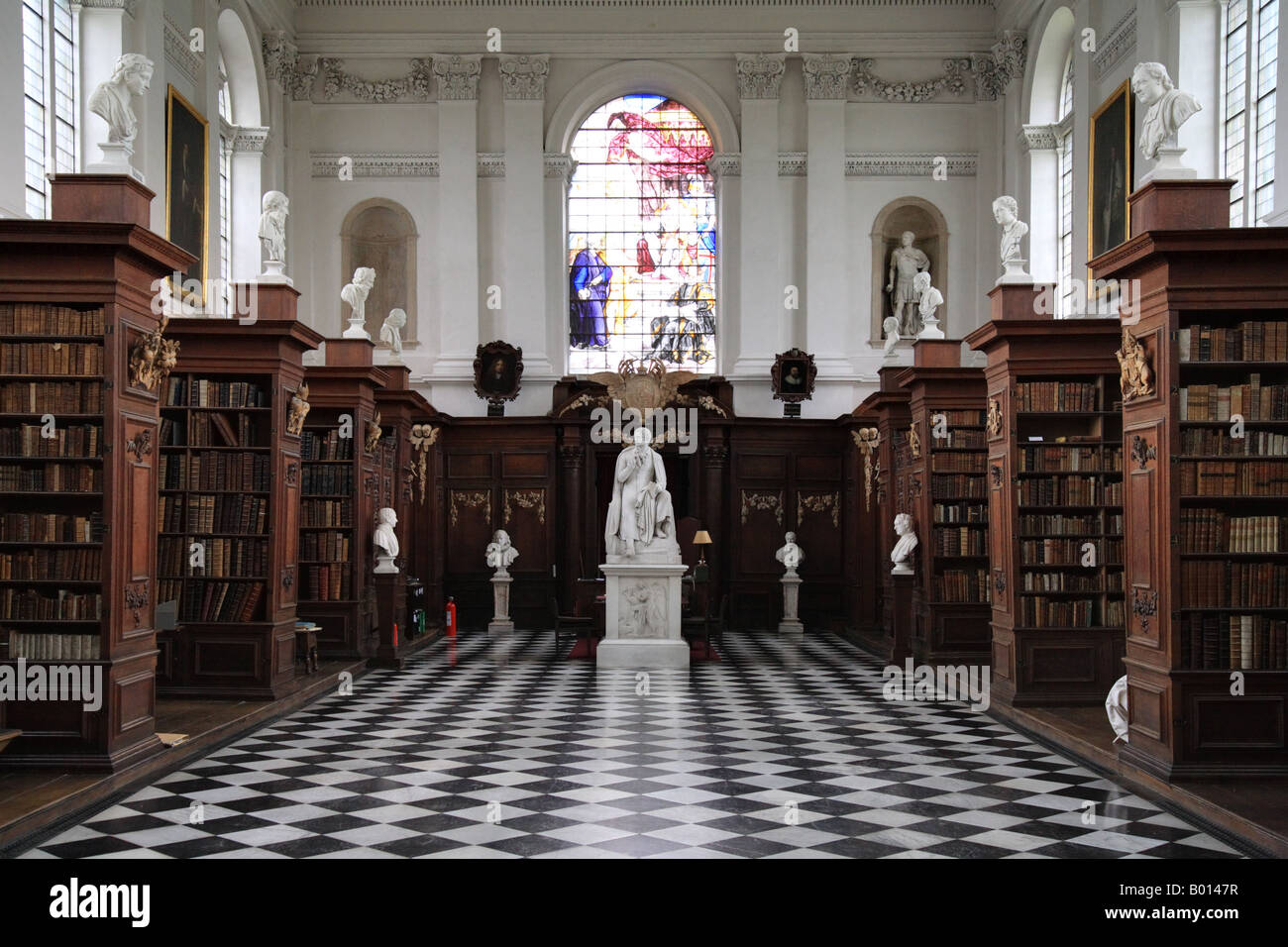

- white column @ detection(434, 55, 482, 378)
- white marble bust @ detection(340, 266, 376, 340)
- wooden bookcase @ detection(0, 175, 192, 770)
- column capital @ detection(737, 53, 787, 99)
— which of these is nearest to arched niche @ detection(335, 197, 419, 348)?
white column @ detection(434, 55, 482, 378)

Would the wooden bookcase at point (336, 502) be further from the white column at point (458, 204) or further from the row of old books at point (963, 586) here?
the white column at point (458, 204)

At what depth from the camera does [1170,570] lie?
23.2 feet

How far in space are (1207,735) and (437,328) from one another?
15.1 metres

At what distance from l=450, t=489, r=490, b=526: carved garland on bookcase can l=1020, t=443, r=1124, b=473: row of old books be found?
33.7 feet

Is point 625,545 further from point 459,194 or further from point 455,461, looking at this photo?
point 459,194

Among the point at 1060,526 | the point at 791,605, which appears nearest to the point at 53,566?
the point at 1060,526

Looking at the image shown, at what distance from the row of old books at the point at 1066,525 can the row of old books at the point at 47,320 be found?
22.0 feet

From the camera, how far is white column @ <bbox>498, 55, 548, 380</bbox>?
785 inches

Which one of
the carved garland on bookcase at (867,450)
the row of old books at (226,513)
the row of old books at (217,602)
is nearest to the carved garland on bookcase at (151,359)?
the row of old books at (226,513)

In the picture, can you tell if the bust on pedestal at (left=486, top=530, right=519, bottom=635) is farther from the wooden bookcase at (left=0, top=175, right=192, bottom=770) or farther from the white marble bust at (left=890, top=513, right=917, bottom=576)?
the wooden bookcase at (left=0, top=175, right=192, bottom=770)

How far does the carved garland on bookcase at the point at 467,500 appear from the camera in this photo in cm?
1850

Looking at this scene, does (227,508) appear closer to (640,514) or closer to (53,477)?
(53,477)

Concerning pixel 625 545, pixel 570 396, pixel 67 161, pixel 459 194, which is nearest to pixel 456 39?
pixel 459 194

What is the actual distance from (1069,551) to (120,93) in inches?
289
